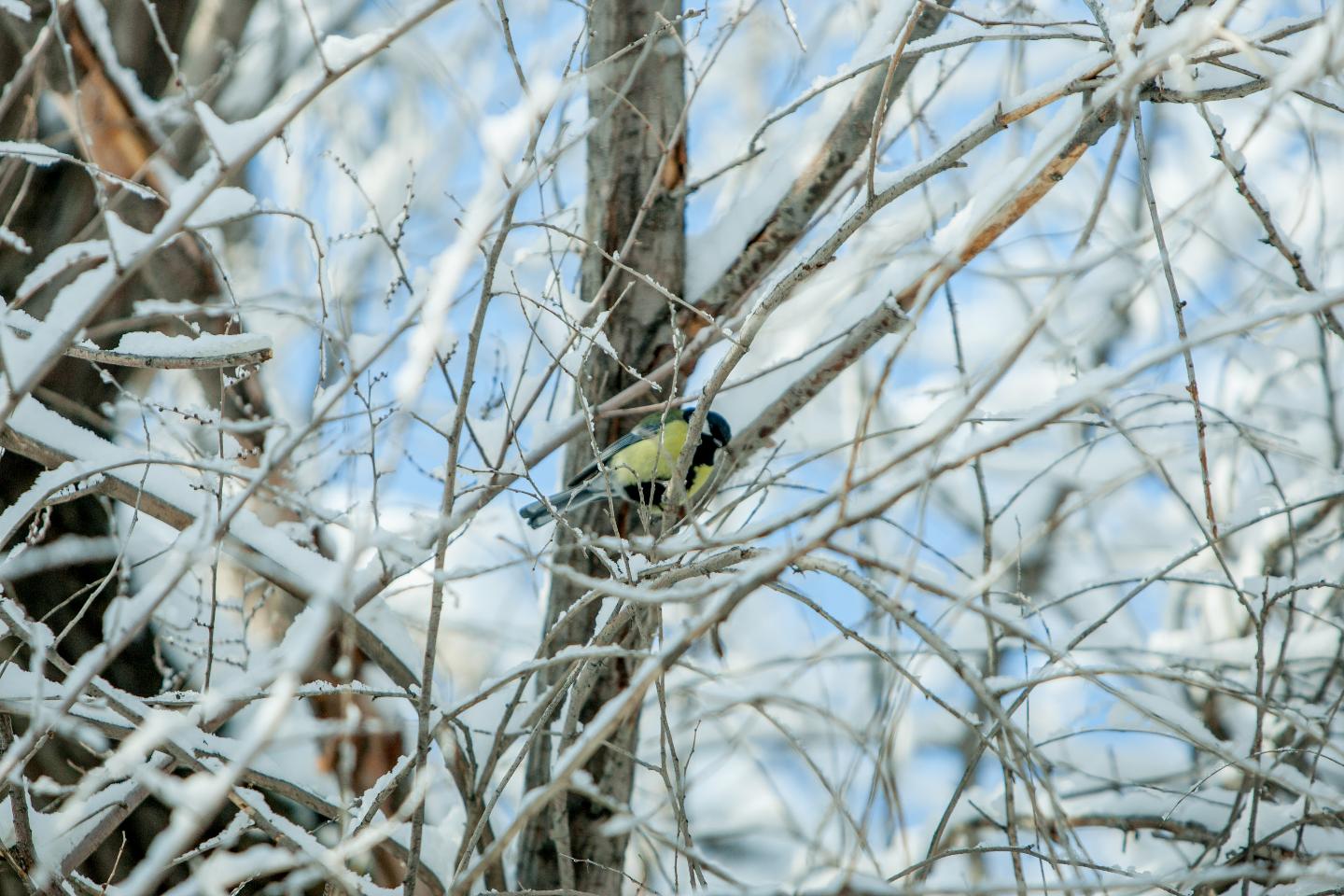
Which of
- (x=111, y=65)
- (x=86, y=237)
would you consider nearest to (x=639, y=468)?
(x=86, y=237)

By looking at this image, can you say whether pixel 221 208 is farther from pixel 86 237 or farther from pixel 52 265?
pixel 86 237

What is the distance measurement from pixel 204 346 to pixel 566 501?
5.43 feet

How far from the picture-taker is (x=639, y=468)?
407cm

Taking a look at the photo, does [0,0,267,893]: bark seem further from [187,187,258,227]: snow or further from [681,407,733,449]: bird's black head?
[681,407,733,449]: bird's black head

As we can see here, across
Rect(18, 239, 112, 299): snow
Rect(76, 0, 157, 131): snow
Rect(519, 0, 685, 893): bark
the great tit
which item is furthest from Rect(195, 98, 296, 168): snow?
Rect(76, 0, 157, 131): snow

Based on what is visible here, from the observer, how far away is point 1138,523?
263 inches

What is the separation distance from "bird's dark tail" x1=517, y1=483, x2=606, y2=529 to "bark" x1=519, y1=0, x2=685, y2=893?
0.17 metres

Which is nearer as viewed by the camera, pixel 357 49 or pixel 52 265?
pixel 357 49

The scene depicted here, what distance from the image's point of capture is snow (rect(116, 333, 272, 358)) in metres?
1.59

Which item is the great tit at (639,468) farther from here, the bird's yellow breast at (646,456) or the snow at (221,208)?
the snow at (221,208)

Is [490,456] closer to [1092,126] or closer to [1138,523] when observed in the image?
[1092,126]

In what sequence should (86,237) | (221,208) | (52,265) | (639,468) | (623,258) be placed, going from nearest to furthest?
(221,208) → (52,265) → (623,258) → (86,237) → (639,468)

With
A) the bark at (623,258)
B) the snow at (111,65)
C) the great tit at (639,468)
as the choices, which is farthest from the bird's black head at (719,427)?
the snow at (111,65)

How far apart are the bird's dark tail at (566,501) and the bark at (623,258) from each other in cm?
17
